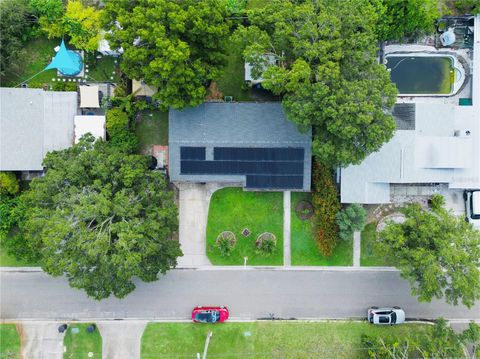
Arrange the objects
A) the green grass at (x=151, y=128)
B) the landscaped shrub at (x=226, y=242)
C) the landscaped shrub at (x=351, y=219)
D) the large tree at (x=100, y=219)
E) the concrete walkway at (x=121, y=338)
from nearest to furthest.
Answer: the large tree at (x=100, y=219) < the landscaped shrub at (x=351, y=219) < the landscaped shrub at (x=226, y=242) < the concrete walkway at (x=121, y=338) < the green grass at (x=151, y=128)

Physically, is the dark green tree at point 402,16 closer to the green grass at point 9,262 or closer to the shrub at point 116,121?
the shrub at point 116,121

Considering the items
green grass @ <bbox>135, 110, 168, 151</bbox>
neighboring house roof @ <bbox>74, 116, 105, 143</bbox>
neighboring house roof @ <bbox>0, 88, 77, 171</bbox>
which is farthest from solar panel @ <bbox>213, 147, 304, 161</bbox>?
neighboring house roof @ <bbox>0, 88, 77, 171</bbox>

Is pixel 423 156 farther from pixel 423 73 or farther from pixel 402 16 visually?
pixel 402 16

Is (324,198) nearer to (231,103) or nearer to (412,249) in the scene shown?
(412,249)

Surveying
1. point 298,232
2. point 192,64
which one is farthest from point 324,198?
point 192,64

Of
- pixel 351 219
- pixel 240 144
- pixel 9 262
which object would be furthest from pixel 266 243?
pixel 9 262

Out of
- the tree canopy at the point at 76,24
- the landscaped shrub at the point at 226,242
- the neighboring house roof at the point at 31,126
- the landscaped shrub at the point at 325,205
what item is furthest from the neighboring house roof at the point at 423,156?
the neighboring house roof at the point at 31,126

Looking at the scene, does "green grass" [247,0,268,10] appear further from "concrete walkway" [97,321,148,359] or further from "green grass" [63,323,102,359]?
"green grass" [63,323,102,359]
